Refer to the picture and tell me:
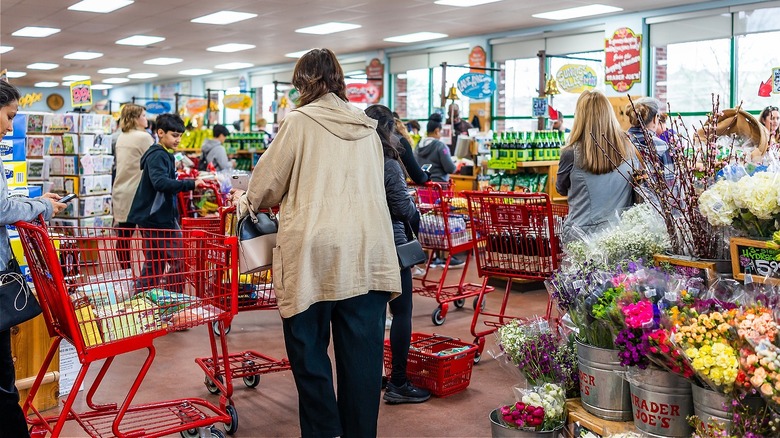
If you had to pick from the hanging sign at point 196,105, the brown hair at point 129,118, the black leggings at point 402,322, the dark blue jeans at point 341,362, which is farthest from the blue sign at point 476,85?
the dark blue jeans at point 341,362

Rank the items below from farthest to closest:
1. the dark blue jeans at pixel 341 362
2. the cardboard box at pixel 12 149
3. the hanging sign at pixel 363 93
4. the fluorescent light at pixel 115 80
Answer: the fluorescent light at pixel 115 80
the hanging sign at pixel 363 93
the cardboard box at pixel 12 149
the dark blue jeans at pixel 341 362

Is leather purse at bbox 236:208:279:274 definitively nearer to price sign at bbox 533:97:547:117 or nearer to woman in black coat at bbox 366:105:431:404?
woman in black coat at bbox 366:105:431:404

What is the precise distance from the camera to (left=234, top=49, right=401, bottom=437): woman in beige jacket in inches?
111

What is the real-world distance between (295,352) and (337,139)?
795mm

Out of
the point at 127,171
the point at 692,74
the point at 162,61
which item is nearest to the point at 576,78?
the point at 692,74

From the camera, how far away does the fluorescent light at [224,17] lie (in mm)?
11992

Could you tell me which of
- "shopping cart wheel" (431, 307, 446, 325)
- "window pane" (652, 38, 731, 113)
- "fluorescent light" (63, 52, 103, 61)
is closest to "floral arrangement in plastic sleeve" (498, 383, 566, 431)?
"shopping cart wheel" (431, 307, 446, 325)

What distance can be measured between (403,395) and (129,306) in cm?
157

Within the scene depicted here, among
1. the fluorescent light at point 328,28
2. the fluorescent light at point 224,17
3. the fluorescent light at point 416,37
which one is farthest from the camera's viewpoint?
the fluorescent light at point 416,37

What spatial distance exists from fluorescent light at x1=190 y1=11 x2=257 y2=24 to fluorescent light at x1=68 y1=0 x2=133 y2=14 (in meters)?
1.35

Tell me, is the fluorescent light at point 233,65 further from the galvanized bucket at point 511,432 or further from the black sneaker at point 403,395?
the galvanized bucket at point 511,432

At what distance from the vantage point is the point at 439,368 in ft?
13.3

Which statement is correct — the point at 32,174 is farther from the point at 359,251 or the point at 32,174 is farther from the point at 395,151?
the point at 359,251

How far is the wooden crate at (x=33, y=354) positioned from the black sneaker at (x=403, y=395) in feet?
5.49
